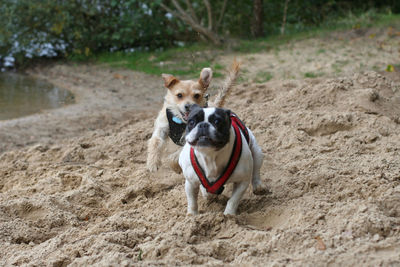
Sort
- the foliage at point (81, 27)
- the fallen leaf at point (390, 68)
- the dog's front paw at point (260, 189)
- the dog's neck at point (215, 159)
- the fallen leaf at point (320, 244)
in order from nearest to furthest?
the fallen leaf at point (320, 244) → the dog's neck at point (215, 159) → the dog's front paw at point (260, 189) → the fallen leaf at point (390, 68) → the foliage at point (81, 27)

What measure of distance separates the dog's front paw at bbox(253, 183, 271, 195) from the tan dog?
931mm

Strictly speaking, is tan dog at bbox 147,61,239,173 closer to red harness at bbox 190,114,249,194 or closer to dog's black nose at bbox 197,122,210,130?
red harness at bbox 190,114,249,194

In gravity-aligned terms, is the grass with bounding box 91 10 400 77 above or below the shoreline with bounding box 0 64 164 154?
above

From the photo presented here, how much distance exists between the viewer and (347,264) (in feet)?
8.86

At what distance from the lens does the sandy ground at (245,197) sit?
10.1 ft

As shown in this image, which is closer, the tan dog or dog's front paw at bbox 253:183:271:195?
dog's front paw at bbox 253:183:271:195

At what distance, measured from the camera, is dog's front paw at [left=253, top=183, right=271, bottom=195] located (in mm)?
4207

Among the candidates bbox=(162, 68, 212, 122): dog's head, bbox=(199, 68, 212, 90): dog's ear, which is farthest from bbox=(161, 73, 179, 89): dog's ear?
bbox=(199, 68, 212, 90): dog's ear

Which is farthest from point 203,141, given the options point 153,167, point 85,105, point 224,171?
point 85,105

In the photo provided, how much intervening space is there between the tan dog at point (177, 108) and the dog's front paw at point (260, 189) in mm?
931

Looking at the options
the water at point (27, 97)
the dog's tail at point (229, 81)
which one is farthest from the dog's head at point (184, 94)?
the water at point (27, 97)

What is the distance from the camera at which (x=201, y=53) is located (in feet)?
42.6

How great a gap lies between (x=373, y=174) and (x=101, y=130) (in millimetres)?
4771

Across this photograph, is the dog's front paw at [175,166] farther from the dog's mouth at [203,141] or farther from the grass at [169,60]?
the grass at [169,60]
